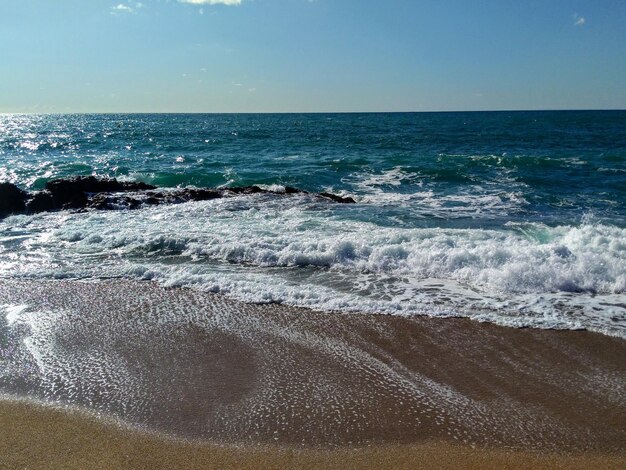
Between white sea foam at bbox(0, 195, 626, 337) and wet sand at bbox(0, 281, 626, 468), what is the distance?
532mm

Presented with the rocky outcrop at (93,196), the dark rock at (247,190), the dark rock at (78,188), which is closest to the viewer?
the rocky outcrop at (93,196)

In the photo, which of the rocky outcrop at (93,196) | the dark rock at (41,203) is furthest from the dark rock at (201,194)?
the dark rock at (41,203)

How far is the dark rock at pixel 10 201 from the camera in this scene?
1408cm

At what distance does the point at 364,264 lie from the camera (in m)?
8.24

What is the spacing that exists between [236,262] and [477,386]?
5.04m

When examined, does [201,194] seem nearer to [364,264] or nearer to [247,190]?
[247,190]

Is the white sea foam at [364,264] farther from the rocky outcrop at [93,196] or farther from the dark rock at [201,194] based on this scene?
the dark rock at [201,194]

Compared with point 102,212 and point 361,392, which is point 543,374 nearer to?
point 361,392

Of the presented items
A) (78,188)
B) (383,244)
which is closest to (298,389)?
(383,244)

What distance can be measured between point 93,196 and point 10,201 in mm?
2233

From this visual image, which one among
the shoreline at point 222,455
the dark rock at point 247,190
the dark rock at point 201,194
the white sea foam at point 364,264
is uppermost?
the dark rock at point 247,190

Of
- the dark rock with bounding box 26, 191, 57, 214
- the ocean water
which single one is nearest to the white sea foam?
the ocean water

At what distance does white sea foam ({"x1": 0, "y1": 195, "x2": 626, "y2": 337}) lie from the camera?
661 centimetres

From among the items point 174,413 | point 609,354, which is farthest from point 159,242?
point 609,354
